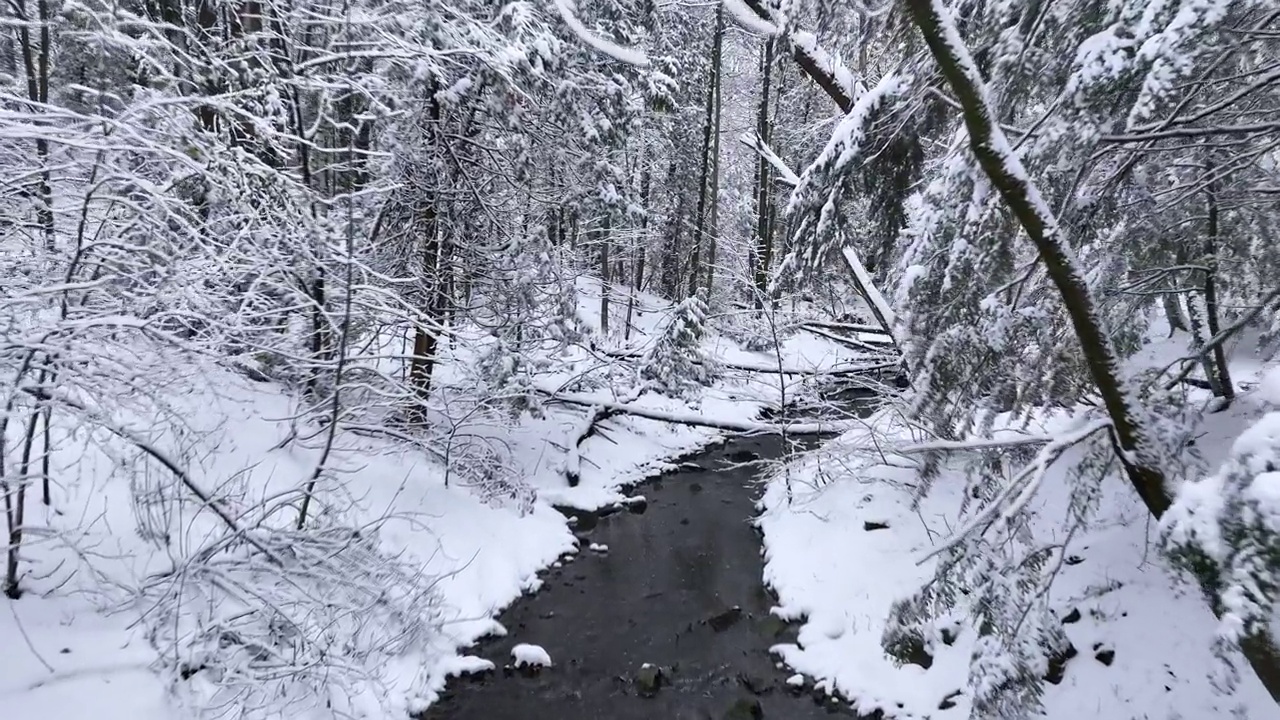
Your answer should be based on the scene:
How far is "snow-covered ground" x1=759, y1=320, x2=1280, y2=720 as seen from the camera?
5.00m

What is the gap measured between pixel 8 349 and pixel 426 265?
5.99m

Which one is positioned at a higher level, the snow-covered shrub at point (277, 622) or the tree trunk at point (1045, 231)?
the tree trunk at point (1045, 231)

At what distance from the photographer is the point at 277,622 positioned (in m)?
5.55

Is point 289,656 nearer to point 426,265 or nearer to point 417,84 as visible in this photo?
point 426,265

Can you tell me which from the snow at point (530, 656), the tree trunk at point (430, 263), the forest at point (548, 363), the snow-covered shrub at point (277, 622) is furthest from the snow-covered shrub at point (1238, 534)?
the tree trunk at point (430, 263)

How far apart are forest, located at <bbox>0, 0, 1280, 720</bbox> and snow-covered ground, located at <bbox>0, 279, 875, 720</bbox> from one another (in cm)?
4

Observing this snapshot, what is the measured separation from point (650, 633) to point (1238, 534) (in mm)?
6660

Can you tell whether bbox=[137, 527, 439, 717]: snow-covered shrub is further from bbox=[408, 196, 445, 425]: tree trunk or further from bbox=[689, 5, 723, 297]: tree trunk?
bbox=[689, 5, 723, 297]: tree trunk

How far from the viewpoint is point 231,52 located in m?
7.52

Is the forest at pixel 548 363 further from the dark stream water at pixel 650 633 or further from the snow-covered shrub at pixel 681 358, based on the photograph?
the snow-covered shrub at pixel 681 358

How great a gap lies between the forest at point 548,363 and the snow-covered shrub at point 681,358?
385cm

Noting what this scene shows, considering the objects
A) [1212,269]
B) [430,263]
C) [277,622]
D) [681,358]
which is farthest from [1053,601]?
[430,263]

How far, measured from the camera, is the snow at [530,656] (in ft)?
23.7

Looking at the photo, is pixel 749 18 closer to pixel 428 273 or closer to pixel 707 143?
pixel 428 273
